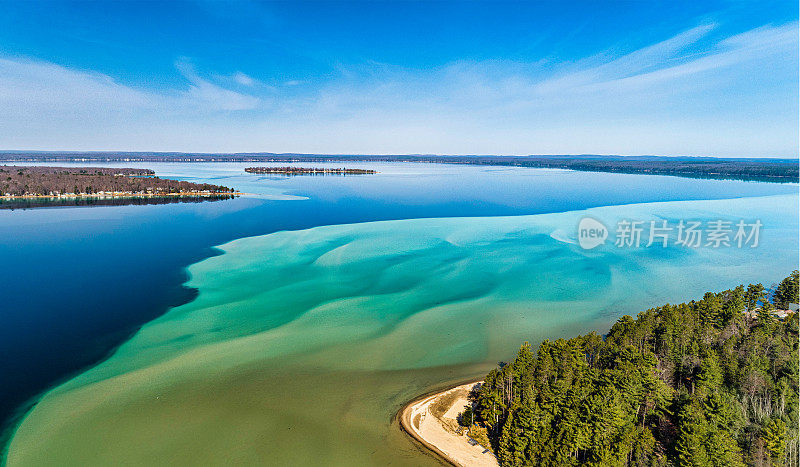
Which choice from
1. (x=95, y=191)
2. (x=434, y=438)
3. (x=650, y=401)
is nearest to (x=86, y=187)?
(x=95, y=191)

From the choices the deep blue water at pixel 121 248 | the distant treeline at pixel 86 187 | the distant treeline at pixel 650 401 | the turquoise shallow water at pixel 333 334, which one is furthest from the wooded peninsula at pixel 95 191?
the distant treeline at pixel 650 401

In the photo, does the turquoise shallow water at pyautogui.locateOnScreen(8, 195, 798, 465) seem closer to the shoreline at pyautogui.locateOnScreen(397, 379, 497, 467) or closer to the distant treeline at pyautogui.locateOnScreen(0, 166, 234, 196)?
the shoreline at pyautogui.locateOnScreen(397, 379, 497, 467)

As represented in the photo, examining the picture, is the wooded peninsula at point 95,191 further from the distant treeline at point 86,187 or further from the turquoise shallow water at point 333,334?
the turquoise shallow water at point 333,334

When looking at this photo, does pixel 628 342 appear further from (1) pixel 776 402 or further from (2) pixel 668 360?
(1) pixel 776 402

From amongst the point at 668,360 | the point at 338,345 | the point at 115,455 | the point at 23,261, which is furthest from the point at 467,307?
the point at 23,261

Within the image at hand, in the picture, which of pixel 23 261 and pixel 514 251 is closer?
pixel 23 261

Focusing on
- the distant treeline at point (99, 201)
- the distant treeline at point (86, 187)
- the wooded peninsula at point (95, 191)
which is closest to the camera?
the distant treeline at point (99, 201)

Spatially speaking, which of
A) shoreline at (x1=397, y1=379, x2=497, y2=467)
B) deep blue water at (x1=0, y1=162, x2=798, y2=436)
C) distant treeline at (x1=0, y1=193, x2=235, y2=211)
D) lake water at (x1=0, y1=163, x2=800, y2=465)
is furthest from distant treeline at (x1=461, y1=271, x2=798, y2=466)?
distant treeline at (x1=0, y1=193, x2=235, y2=211)
